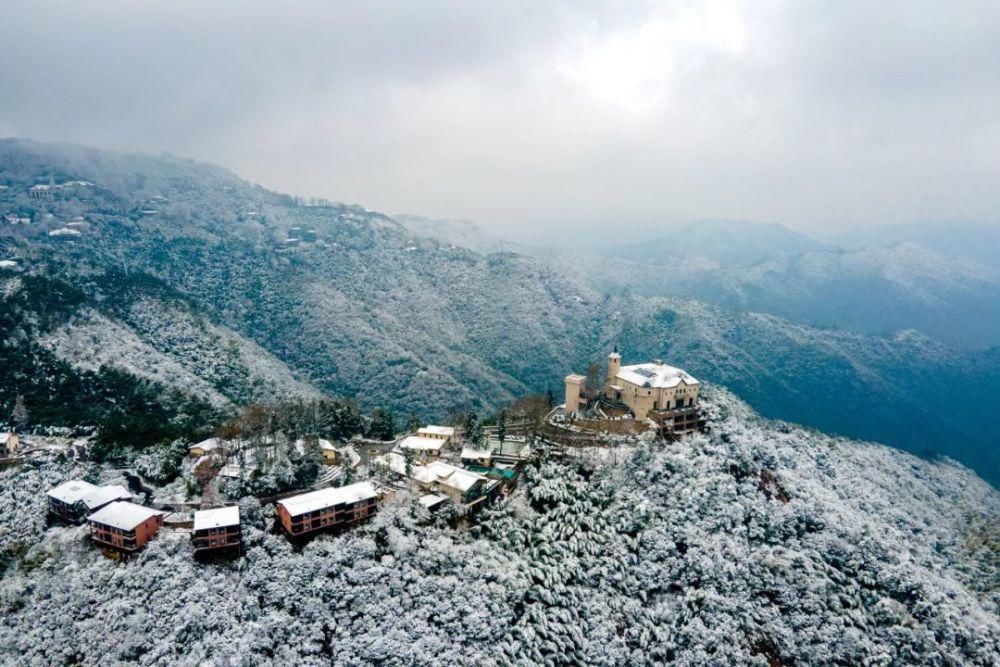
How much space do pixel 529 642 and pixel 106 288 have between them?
87.0m

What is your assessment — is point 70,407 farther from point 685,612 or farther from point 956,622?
point 956,622

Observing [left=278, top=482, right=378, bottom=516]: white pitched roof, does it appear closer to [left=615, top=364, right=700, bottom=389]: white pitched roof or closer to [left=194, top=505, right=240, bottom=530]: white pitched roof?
[left=194, top=505, right=240, bottom=530]: white pitched roof

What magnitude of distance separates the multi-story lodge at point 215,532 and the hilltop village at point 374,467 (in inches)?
2.3

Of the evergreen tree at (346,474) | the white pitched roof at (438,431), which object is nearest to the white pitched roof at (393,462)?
the evergreen tree at (346,474)

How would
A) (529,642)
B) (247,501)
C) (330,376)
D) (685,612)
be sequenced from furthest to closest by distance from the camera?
(330,376) → (247,501) → (685,612) → (529,642)

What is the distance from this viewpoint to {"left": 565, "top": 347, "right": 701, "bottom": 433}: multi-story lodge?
5347cm

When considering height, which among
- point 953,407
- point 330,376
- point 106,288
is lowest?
point 953,407

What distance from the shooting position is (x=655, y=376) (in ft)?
181

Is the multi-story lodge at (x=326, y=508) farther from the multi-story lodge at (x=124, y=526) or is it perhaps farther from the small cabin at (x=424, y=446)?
the small cabin at (x=424, y=446)

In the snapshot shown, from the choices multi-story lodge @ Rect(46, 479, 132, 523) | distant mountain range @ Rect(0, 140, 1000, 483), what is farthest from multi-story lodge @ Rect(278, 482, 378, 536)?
distant mountain range @ Rect(0, 140, 1000, 483)

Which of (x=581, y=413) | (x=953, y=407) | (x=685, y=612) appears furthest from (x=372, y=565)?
(x=953, y=407)

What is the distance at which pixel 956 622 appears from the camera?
3919 centimetres

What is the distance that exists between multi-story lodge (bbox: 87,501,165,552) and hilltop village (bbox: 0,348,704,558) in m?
Answer: 0.06

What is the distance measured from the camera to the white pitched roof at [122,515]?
36.2 m
